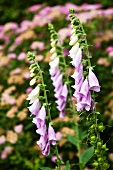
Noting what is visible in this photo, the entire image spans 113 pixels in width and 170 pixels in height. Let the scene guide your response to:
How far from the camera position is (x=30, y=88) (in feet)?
15.8

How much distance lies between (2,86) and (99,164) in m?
2.96

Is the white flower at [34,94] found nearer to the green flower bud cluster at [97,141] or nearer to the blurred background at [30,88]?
the green flower bud cluster at [97,141]

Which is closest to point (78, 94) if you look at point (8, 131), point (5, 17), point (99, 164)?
point (99, 164)

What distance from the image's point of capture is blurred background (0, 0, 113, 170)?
4.41 meters

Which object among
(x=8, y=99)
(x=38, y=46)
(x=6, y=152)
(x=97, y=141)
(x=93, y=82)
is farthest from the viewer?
(x=38, y=46)

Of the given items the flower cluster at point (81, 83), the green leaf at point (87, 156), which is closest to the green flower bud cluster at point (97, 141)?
the flower cluster at point (81, 83)

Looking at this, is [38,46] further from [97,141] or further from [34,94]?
[97,141]

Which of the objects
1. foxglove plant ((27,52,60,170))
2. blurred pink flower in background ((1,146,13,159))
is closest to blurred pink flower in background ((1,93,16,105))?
blurred pink flower in background ((1,146,13,159))

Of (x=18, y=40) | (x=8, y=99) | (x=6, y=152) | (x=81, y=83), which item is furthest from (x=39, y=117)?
(x=18, y=40)

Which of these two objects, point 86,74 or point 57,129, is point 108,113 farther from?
point 86,74

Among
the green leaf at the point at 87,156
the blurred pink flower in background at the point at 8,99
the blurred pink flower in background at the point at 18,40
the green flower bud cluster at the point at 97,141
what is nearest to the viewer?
the green flower bud cluster at the point at 97,141

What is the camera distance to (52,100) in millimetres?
4910

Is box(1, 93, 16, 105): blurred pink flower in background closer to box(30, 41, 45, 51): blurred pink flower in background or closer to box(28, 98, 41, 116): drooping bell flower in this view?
box(30, 41, 45, 51): blurred pink flower in background

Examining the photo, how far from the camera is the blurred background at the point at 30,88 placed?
14.5 feet
